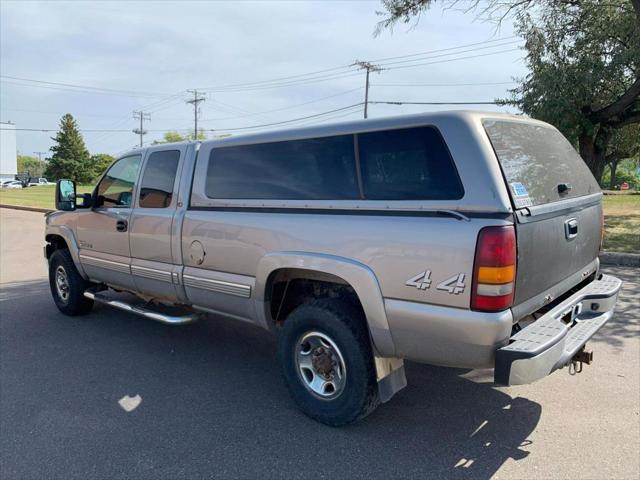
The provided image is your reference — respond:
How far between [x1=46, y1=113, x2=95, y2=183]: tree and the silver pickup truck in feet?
249

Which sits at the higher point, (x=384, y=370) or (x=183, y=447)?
(x=384, y=370)

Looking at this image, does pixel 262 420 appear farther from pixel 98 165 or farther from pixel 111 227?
pixel 98 165

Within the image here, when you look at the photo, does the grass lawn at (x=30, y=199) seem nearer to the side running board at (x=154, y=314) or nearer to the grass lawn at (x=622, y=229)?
the side running board at (x=154, y=314)

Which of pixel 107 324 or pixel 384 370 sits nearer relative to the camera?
pixel 384 370

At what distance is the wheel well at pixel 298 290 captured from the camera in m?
3.43

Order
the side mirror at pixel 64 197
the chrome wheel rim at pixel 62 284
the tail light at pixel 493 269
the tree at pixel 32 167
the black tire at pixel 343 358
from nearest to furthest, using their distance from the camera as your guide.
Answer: the tail light at pixel 493 269, the black tire at pixel 343 358, the side mirror at pixel 64 197, the chrome wheel rim at pixel 62 284, the tree at pixel 32 167

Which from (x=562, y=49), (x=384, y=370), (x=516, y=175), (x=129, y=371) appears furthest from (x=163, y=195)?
(x=562, y=49)

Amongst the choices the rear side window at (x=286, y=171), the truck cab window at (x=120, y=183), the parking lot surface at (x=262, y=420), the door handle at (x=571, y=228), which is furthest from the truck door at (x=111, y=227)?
the door handle at (x=571, y=228)

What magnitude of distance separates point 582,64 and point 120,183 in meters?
13.0

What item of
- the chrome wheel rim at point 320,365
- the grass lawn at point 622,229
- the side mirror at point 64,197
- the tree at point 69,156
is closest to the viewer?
the chrome wheel rim at point 320,365

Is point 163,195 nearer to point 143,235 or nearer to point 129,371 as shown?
point 143,235

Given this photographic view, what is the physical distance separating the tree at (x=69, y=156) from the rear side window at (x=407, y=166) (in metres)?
77.4

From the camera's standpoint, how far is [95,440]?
10.6 ft

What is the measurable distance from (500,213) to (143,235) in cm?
328
